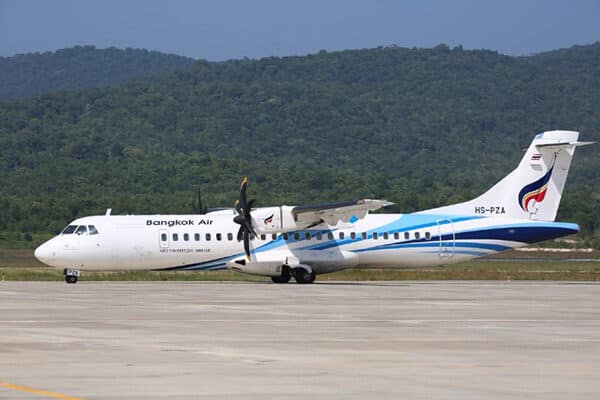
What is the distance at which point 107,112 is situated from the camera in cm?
17188

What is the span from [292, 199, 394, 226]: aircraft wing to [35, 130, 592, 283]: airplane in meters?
0.05

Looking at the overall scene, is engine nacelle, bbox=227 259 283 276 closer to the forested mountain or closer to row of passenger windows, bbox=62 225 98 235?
row of passenger windows, bbox=62 225 98 235

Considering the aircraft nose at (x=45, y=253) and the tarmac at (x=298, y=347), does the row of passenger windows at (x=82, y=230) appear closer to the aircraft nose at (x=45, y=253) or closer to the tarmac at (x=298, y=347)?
the aircraft nose at (x=45, y=253)

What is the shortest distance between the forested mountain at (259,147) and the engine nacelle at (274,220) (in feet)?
126

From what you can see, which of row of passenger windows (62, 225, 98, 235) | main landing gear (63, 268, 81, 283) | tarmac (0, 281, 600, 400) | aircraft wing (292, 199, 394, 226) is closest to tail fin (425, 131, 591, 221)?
aircraft wing (292, 199, 394, 226)

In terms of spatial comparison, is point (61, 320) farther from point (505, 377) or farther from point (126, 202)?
point (126, 202)

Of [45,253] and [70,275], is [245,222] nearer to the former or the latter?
[70,275]

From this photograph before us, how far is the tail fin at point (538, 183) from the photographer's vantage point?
140 feet

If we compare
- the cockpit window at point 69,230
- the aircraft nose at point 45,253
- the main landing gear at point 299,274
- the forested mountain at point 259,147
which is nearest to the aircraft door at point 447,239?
the main landing gear at point 299,274

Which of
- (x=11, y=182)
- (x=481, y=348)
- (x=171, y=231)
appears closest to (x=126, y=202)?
(x=11, y=182)

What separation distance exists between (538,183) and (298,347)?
26.0 m

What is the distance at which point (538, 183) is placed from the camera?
140 ft

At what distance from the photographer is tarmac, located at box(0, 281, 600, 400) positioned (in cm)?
1375

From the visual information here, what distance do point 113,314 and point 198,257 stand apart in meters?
16.1
